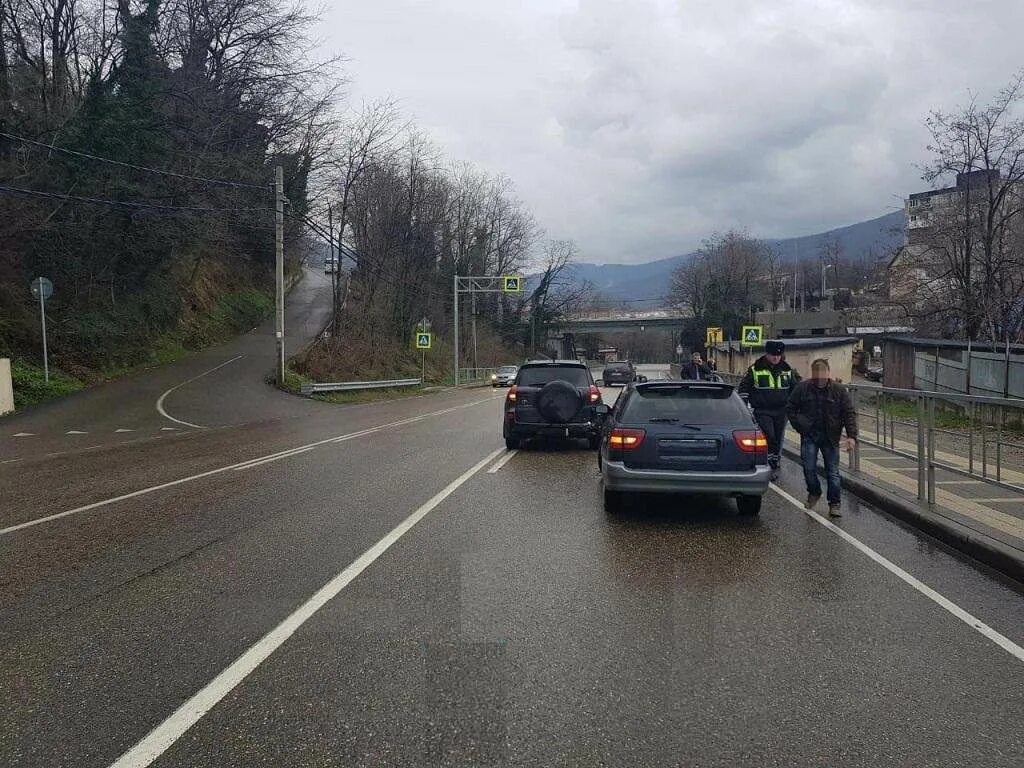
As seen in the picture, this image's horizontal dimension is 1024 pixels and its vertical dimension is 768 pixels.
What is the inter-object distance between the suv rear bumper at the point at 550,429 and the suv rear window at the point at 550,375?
2.60 ft

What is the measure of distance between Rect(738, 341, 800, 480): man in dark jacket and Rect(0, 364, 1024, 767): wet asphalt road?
7.32 ft

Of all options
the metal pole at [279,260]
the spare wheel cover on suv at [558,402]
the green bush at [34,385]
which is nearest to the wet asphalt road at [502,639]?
the spare wheel cover on suv at [558,402]

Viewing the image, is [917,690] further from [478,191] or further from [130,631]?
[478,191]

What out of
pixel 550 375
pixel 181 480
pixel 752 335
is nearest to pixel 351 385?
pixel 752 335

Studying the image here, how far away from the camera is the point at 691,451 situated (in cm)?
800

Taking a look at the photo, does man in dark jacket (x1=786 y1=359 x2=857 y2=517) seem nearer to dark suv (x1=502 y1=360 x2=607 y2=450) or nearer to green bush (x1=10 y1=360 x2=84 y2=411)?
dark suv (x1=502 y1=360 x2=607 y2=450)

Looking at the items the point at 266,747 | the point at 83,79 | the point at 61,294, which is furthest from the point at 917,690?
the point at 83,79

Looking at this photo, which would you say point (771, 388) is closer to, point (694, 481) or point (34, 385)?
point (694, 481)

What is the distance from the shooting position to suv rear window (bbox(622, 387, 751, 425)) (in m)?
8.20

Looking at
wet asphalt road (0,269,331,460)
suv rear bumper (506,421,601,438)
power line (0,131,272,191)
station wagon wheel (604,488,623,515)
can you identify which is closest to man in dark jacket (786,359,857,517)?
station wagon wheel (604,488,623,515)

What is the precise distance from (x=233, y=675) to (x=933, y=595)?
15.4ft

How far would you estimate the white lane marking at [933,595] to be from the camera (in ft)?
15.1

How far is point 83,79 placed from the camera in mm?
30703

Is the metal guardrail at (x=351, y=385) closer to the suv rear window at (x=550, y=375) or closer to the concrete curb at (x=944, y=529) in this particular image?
the suv rear window at (x=550, y=375)
